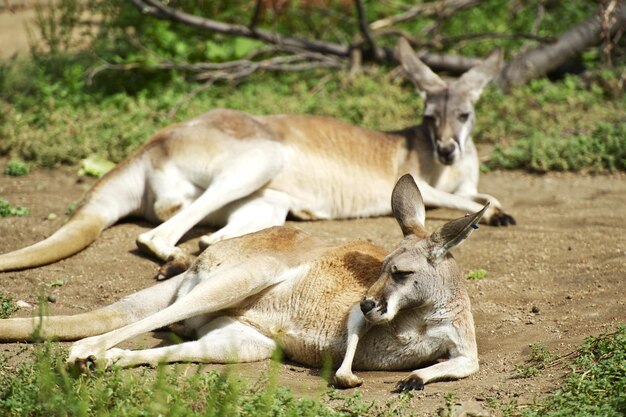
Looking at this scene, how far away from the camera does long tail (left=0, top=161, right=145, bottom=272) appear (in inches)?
232

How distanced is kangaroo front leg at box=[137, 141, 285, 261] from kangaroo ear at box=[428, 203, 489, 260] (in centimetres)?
211

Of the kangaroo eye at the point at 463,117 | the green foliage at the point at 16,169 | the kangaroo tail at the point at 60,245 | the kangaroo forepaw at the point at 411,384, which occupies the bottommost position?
the green foliage at the point at 16,169

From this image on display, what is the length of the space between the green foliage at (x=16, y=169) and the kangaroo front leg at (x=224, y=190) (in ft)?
6.52

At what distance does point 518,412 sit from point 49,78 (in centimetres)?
707

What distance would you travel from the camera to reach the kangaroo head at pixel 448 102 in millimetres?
7609


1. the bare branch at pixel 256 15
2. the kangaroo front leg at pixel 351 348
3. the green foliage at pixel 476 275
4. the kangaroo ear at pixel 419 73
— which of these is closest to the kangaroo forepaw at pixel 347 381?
the kangaroo front leg at pixel 351 348

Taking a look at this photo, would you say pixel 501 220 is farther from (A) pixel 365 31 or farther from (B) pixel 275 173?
(A) pixel 365 31

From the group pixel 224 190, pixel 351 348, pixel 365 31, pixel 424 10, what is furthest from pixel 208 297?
pixel 424 10

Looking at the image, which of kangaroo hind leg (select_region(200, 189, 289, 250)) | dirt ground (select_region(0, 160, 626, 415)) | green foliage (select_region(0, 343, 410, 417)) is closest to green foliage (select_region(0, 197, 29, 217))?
dirt ground (select_region(0, 160, 626, 415))

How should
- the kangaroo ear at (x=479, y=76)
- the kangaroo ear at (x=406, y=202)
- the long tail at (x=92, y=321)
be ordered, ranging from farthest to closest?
the kangaroo ear at (x=479, y=76), the kangaroo ear at (x=406, y=202), the long tail at (x=92, y=321)

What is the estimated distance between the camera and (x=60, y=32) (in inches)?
411

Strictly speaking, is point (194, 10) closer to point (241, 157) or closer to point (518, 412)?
point (241, 157)

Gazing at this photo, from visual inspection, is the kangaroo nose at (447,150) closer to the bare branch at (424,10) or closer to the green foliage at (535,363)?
the green foliage at (535,363)

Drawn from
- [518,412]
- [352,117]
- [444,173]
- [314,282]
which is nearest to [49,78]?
[352,117]
